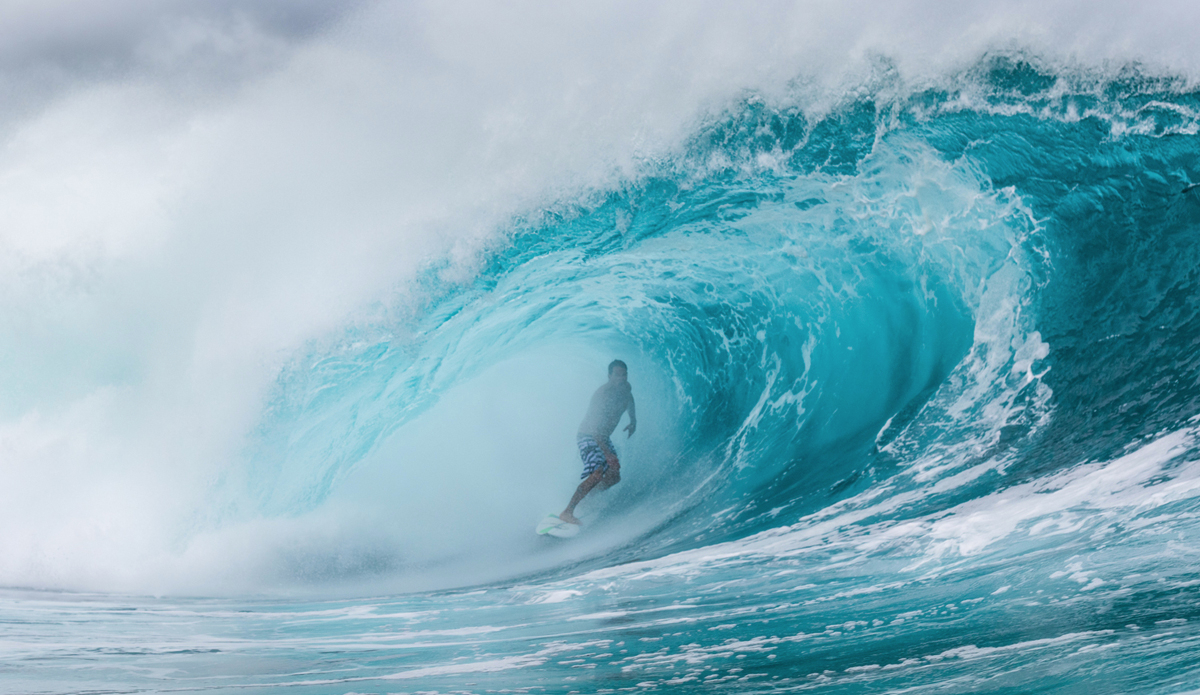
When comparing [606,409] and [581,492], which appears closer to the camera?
[581,492]

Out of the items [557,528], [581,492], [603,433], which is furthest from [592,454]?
[557,528]

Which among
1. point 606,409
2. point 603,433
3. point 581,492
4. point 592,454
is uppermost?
point 606,409

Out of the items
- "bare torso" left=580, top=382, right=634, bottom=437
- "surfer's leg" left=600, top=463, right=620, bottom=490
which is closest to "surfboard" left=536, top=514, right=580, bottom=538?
Answer: "surfer's leg" left=600, top=463, right=620, bottom=490

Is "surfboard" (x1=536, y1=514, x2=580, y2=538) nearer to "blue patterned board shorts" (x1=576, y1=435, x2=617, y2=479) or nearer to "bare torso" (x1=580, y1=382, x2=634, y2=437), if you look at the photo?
"blue patterned board shorts" (x1=576, y1=435, x2=617, y2=479)

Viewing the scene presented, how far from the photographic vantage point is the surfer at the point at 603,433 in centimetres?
553

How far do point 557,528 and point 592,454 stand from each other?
0.69 m

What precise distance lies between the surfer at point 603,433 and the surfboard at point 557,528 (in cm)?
5

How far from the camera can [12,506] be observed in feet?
20.0

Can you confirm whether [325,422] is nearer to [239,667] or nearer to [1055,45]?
[239,667]

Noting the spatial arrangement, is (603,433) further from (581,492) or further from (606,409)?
(581,492)

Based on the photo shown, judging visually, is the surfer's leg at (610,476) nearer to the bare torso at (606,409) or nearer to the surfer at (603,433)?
the surfer at (603,433)

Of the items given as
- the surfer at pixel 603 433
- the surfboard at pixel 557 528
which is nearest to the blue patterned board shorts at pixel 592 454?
the surfer at pixel 603 433

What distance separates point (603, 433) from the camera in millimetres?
5668

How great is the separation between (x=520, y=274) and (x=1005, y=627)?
14.2 feet
